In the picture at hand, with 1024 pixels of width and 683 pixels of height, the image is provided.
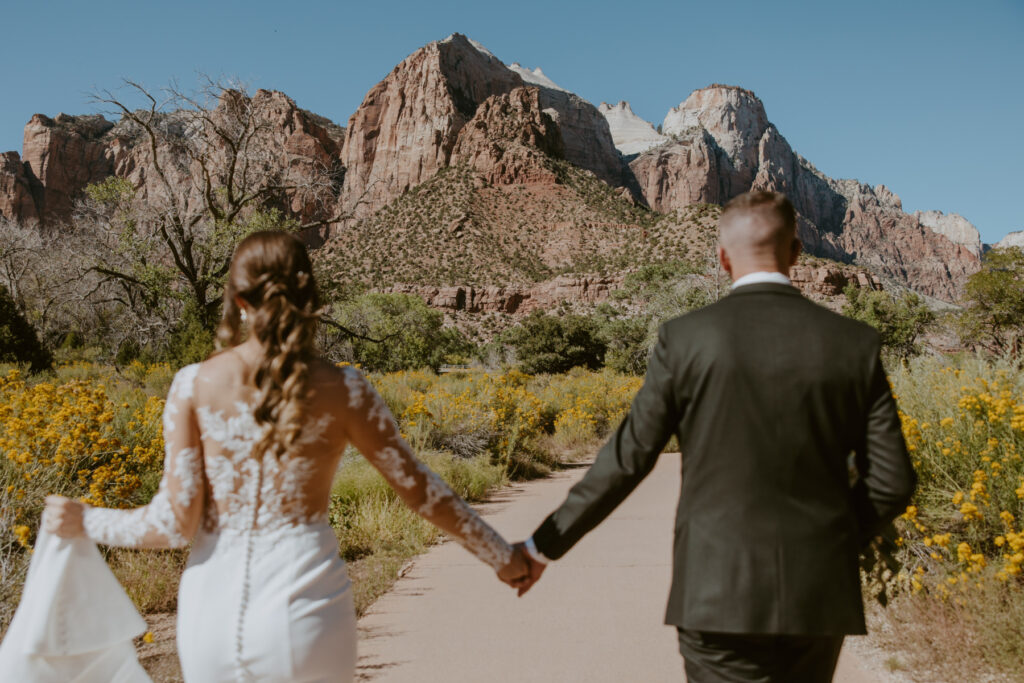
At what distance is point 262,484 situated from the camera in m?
2.00

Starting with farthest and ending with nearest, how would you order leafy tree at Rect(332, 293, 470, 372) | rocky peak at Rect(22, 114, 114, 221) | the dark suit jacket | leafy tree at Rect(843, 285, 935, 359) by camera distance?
rocky peak at Rect(22, 114, 114, 221) → leafy tree at Rect(332, 293, 470, 372) → leafy tree at Rect(843, 285, 935, 359) → the dark suit jacket

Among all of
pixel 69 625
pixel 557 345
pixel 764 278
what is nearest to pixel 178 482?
pixel 69 625

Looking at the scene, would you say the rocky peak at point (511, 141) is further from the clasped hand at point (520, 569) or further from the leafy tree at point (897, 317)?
the clasped hand at point (520, 569)

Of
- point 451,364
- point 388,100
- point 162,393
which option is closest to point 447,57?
point 388,100

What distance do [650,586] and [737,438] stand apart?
403 centimetres

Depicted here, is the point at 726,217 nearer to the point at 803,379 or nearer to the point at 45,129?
the point at 803,379

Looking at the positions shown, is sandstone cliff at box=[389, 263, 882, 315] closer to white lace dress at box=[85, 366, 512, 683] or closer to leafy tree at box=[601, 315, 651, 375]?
leafy tree at box=[601, 315, 651, 375]

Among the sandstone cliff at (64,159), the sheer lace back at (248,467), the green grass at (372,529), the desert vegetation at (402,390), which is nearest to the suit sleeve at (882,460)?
the desert vegetation at (402,390)

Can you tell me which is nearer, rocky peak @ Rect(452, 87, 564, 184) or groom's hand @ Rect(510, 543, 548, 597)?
groom's hand @ Rect(510, 543, 548, 597)

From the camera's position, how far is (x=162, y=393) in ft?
41.4

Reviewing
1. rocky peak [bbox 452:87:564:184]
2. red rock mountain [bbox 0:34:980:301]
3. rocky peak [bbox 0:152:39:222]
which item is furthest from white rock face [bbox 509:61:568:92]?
rocky peak [bbox 0:152:39:222]

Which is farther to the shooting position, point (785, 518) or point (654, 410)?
point (654, 410)

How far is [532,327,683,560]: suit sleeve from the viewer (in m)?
2.09

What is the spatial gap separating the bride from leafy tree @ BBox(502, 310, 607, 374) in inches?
1108
